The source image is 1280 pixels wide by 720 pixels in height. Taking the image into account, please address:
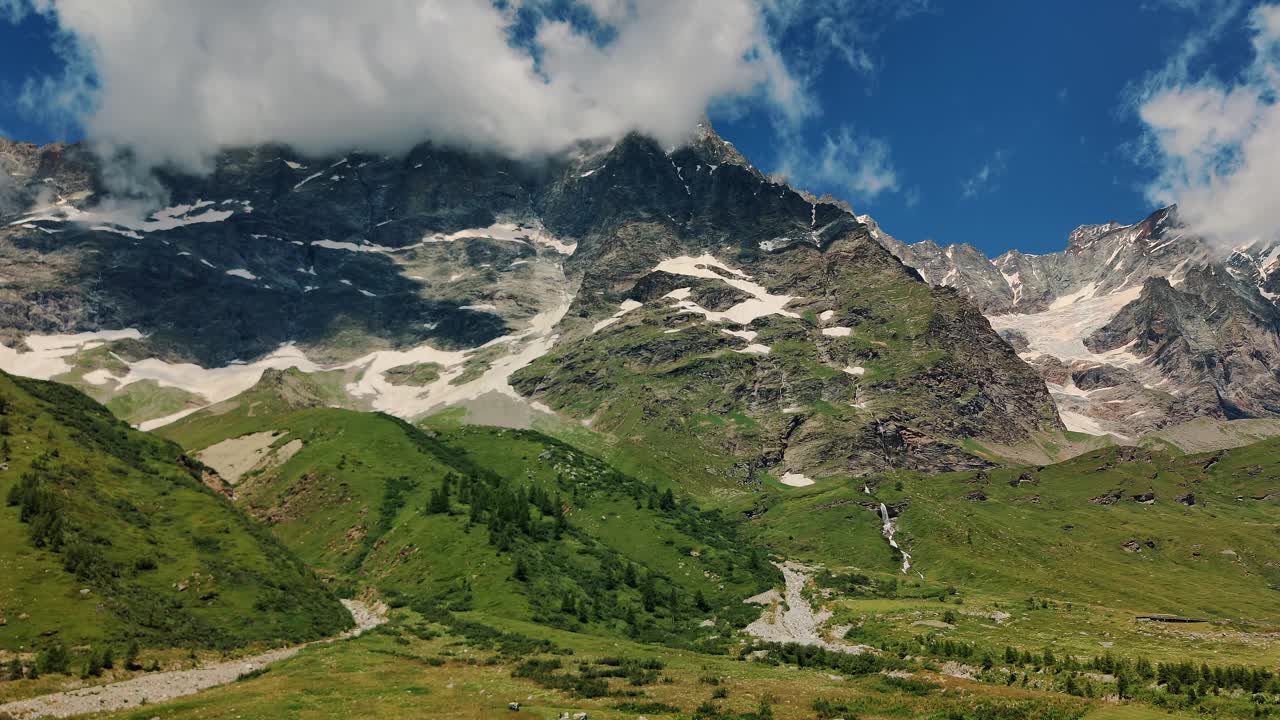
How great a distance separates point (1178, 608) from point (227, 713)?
190 metres

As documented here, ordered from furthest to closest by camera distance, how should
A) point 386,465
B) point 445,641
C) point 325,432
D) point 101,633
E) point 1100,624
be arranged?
point 325,432 < point 386,465 < point 1100,624 < point 445,641 < point 101,633

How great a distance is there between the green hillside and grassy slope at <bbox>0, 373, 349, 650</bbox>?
70.2 feet

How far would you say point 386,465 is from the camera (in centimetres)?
15725

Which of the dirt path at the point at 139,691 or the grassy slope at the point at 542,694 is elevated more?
the grassy slope at the point at 542,694

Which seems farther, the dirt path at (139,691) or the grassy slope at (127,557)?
the grassy slope at (127,557)

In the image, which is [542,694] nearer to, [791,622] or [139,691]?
[139,691]

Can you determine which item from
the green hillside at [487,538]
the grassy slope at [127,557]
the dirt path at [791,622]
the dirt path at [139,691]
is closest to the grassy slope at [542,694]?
the dirt path at [139,691]

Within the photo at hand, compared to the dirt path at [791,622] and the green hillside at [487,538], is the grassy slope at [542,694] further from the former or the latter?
the dirt path at [791,622]

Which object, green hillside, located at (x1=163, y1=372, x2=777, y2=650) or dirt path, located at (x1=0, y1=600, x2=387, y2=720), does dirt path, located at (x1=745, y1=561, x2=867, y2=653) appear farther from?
dirt path, located at (x1=0, y1=600, x2=387, y2=720)

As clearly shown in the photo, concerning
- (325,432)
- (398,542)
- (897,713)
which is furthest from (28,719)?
(325,432)

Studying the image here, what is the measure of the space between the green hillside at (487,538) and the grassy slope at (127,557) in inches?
842

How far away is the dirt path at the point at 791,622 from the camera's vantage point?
320 feet

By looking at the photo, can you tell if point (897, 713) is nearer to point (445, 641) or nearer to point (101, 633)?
point (445, 641)

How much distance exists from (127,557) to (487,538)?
49.2 m
